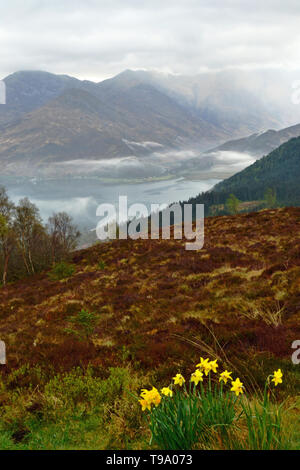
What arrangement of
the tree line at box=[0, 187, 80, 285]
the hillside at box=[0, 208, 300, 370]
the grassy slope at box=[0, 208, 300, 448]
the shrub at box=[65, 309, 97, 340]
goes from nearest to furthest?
the grassy slope at box=[0, 208, 300, 448]
the hillside at box=[0, 208, 300, 370]
the shrub at box=[65, 309, 97, 340]
the tree line at box=[0, 187, 80, 285]

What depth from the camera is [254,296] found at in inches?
352

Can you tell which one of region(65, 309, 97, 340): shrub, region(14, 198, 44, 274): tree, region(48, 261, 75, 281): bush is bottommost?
region(48, 261, 75, 281): bush

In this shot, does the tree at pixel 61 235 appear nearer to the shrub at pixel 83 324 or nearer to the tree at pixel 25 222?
the tree at pixel 25 222

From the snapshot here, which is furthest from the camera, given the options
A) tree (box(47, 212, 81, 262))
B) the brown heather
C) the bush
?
tree (box(47, 212, 81, 262))

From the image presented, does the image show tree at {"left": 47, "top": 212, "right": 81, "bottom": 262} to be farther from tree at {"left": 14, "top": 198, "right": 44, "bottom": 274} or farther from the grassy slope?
the grassy slope

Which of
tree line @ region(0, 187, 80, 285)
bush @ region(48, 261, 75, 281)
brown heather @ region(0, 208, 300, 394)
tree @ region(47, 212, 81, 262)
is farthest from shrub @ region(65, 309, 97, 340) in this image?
tree @ region(47, 212, 81, 262)

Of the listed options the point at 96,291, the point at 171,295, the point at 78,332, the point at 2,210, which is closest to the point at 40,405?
the point at 78,332

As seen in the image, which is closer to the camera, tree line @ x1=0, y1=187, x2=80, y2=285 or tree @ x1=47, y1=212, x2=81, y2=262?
tree line @ x1=0, y1=187, x2=80, y2=285

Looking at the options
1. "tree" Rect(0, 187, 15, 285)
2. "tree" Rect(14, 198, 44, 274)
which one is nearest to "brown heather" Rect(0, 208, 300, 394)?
"tree" Rect(0, 187, 15, 285)

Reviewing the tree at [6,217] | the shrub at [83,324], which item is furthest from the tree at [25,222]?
the shrub at [83,324]

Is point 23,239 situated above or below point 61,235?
above

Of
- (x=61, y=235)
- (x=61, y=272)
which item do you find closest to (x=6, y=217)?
(x=61, y=272)

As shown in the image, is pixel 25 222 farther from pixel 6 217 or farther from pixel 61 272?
pixel 61 272

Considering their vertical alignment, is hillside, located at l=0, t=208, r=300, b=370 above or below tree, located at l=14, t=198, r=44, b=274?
below
